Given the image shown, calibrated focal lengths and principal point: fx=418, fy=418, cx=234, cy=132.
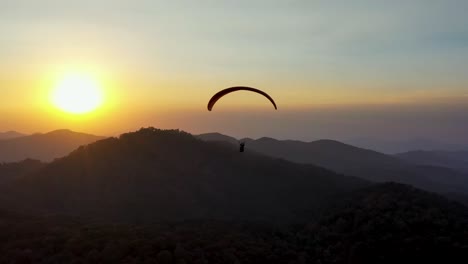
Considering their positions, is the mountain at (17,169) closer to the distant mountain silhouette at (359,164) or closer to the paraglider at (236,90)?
the paraglider at (236,90)

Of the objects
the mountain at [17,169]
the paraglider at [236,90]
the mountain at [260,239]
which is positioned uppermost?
the paraglider at [236,90]

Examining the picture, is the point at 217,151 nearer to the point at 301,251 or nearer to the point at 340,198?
the point at 340,198

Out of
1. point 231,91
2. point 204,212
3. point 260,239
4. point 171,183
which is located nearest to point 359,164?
point 171,183

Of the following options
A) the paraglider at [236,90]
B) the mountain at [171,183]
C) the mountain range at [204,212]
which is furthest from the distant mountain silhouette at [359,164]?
the paraglider at [236,90]

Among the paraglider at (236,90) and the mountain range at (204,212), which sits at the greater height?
the paraglider at (236,90)

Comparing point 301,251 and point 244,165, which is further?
point 244,165

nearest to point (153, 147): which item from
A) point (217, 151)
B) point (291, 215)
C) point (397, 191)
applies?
point (217, 151)
